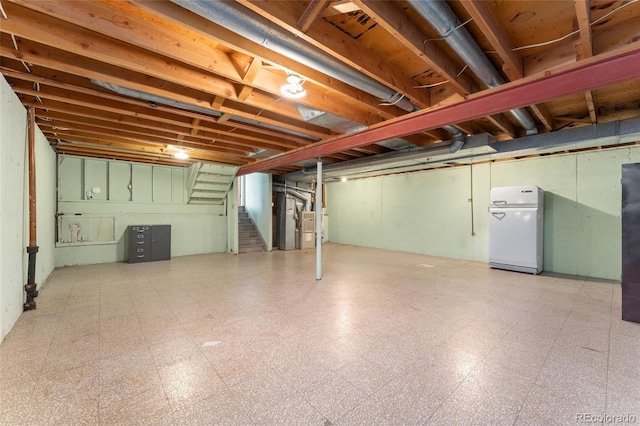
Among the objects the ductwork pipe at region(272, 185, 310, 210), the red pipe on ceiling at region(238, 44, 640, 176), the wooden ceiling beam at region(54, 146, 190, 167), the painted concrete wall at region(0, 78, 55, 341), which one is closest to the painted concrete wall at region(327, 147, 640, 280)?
the ductwork pipe at region(272, 185, 310, 210)

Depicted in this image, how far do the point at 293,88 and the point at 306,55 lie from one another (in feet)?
1.82

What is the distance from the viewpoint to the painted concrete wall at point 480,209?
4562 mm

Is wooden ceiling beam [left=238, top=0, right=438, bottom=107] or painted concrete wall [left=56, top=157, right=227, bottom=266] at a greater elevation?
wooden ceiling beam [left=238, top=0, right=438, bottom=107]

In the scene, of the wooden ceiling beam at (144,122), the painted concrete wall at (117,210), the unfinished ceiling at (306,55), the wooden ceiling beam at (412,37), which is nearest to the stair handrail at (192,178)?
the painted concrete wall at (117,210)

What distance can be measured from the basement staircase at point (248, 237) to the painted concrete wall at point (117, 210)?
2.62 feet

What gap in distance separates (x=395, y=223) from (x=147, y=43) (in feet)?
22.6

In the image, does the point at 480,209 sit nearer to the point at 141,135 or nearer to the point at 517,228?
the point at 517,228

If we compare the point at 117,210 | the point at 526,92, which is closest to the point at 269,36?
the point at 526,92

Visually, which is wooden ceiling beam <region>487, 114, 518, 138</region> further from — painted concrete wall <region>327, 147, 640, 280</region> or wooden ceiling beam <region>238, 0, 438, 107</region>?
painted concrete wall <region>327, 147, 640, 280</region>

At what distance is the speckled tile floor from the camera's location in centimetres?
157

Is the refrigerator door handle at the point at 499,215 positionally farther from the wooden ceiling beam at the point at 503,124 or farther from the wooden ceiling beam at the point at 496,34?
the wooden ceiling beam at the point at 496,34

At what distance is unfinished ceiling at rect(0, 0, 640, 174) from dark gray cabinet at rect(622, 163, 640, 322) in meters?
0.96

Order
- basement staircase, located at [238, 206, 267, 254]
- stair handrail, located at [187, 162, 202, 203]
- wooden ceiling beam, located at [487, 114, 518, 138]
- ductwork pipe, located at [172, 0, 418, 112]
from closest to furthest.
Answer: ductwork pipe, located at [172, 0, 418, 112], wooden ceiling beam, located at [487, 114, 518, 138], stair handrail, located at [187, 162, 202, 203], basement staircase, located at [238, 206, 267, 254]

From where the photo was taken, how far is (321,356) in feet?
7.04
